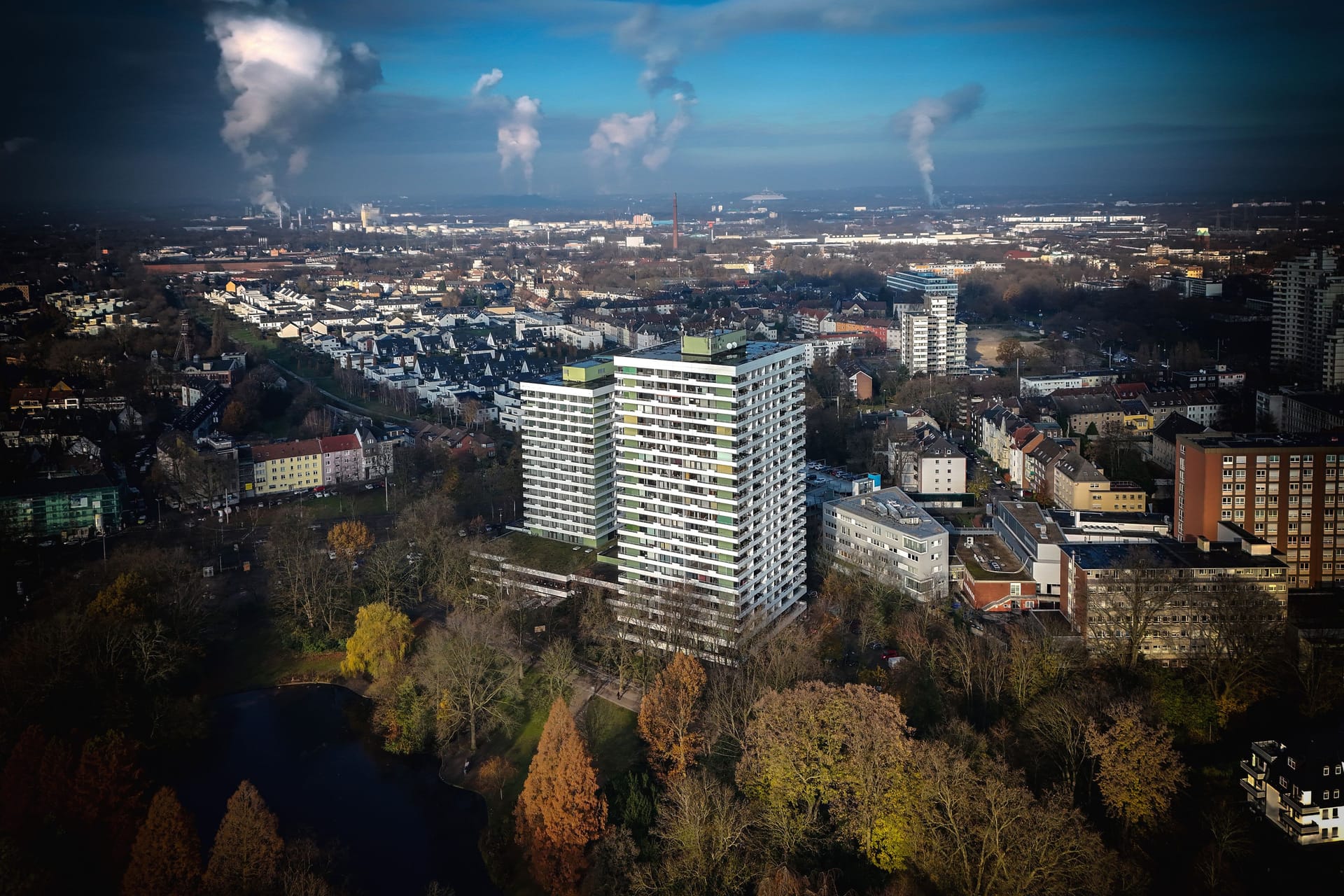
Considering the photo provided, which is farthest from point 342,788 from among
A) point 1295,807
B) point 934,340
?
point 934,340

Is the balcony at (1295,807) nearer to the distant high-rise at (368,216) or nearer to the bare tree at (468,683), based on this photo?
the bare tree at (468,683)

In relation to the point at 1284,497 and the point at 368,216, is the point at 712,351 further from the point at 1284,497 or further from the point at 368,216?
the point at 368,216

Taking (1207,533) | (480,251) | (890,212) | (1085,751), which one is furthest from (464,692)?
(890,212)

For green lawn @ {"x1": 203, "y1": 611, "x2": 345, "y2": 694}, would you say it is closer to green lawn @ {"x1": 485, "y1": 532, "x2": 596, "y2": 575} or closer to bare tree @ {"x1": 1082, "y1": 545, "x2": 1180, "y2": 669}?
green lawn @ {"x1": 485, "y1": 532, "x2": 596, "y2": 575}

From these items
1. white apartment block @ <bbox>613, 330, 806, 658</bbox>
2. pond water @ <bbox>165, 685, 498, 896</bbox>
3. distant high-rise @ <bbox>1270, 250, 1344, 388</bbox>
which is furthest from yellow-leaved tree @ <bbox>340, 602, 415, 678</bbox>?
Answer: distant high-rise @ <bbox>1270, 250, 1344, 388</bbox>

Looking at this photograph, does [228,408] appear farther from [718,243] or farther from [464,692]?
[718,243]

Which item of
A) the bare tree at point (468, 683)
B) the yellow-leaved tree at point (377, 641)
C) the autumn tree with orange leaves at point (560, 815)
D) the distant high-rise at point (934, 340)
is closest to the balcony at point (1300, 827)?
the autumn tree with orange leaves at point (560, 815)
